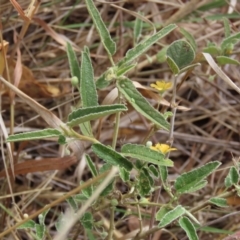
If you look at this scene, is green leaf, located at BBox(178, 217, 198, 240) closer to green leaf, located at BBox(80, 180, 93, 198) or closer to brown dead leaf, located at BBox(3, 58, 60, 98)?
green leaf, located at BBox(80, 180, 93, 198)

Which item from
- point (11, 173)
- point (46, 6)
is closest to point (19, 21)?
point (46, 6)

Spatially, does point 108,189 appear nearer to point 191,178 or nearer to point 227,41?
point 191,178

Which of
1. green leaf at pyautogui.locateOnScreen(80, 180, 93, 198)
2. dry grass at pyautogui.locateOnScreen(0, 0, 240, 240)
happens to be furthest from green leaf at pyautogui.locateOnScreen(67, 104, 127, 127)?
dry grass at pyautogui.locateOnScreen(0, 0, 240, 240)

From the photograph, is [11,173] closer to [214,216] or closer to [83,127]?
[83,127]

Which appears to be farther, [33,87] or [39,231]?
[33,87]

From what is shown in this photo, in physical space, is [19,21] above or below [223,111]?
above

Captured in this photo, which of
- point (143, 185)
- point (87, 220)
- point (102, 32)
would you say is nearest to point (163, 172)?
point (143, 185)
